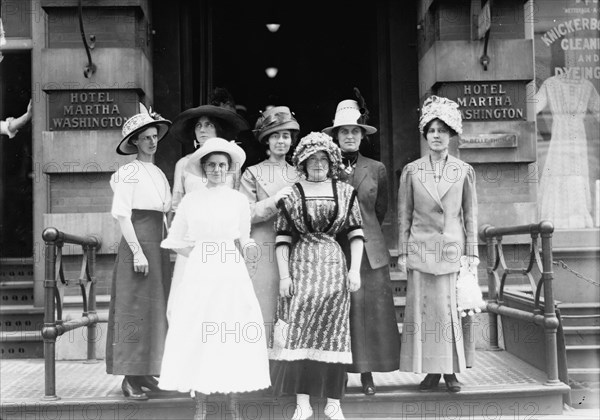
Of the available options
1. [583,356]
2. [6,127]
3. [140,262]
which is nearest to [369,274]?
[140,262]

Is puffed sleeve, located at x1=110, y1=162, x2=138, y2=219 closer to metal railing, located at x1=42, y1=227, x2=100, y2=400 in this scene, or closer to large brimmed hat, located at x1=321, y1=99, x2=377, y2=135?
metal railing, located at x1=42, y1=227, x2=100, y2=400

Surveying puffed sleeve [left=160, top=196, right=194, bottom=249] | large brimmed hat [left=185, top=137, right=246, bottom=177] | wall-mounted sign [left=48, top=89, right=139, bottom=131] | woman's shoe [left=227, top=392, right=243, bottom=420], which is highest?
wall-mounted sign [left=48, top=89, right=139, bottom=131]

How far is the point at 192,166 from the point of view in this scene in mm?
5648

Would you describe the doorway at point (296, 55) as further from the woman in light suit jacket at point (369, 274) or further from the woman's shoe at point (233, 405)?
the woman's shoe at point (233, 405)

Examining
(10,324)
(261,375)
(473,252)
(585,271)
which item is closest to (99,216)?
(10,324)

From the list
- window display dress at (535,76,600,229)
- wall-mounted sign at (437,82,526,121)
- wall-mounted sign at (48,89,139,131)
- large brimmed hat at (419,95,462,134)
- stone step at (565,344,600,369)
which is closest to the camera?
large brimmed hat at (419,95,462,134)

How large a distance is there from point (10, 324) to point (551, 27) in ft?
22.0

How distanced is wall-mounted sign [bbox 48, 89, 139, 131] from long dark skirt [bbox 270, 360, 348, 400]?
3404 millimetres

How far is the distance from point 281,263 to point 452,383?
1.65 meters

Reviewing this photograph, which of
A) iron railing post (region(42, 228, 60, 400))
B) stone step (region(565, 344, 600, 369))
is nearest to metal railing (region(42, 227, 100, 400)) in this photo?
iron railing post (region(42, 228, 60, 400))

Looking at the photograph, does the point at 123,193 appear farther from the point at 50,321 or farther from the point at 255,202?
the point at 50,321

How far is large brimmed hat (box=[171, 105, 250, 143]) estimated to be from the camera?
20.0 ft

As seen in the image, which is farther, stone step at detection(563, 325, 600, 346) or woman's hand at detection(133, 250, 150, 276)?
stone step at detection(563, 325, 600, 346)

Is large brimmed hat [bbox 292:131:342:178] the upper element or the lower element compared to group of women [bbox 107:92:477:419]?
upper
